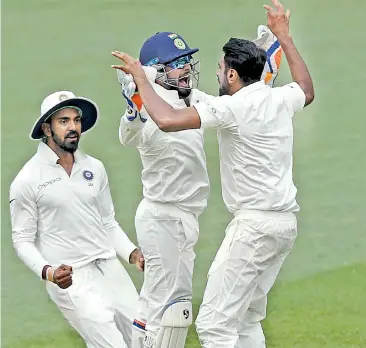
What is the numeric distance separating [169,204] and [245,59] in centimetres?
97

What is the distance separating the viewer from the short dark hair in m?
6.44

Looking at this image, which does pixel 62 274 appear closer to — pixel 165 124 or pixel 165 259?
pixel 165 259

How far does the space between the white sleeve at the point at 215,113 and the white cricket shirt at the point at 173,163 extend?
0.65 meters

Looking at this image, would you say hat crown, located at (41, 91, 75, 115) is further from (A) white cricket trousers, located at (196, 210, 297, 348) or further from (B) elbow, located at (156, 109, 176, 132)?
(A) white cricket trousers, located at (196, 210, 297, 348)

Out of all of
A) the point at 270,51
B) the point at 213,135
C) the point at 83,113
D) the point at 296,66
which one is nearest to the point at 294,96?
the point at 296,66

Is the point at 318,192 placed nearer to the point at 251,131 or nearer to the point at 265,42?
the point at 265,42

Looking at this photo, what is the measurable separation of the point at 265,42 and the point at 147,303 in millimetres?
1535

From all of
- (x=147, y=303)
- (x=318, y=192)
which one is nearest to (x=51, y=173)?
(x=147, y=303)

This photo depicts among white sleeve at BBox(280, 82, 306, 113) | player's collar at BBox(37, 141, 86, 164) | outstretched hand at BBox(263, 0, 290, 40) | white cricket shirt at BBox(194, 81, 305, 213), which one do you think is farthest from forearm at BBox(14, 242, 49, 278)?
outstretched hand at BBox(263, 0, 290, 40)

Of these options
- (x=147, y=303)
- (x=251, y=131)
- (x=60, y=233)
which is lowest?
(x=147, y=303)

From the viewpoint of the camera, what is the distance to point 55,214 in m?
6.85

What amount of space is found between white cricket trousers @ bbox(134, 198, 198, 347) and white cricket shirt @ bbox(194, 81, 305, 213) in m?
0.57

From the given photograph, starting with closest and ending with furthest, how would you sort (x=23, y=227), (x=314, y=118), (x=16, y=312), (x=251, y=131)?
1. (x=251, y=131)
2. (x=23, y=227)
3. (x=16, y=312)
4. (x=314, y=118)

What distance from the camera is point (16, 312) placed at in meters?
8.89
